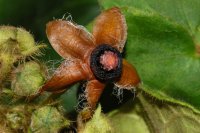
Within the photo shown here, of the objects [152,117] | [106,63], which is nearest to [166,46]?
[152,117]

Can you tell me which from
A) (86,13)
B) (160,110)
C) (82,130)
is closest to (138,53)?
(160,110)

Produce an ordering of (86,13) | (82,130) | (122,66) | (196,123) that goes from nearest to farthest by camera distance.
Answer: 1. (82,130)
2. (122,66)
3. (196,123)
4. (86,13)

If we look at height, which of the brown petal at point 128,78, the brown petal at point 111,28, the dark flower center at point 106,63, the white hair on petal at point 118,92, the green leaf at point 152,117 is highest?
the brown petal at point 111,28

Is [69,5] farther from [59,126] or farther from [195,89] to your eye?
[59,126]

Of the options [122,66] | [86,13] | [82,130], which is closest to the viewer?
[82,130]

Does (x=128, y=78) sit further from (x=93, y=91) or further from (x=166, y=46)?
(x=166, y=46)

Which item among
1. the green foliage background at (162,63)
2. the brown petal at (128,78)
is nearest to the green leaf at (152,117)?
the green foliage background at (162,63)

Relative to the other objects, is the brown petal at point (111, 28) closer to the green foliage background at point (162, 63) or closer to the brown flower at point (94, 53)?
the brown flower at point (94, 53)
